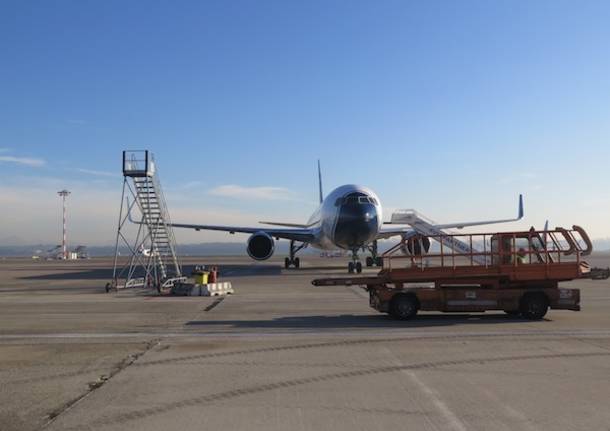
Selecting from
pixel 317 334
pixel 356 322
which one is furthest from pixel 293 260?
pixel 317 334

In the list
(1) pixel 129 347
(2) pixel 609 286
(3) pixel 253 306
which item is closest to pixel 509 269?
(3) pixel 253 306

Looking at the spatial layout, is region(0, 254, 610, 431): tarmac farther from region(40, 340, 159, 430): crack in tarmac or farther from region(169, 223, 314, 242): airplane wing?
region(169, 223, 314, 242): airplane wing

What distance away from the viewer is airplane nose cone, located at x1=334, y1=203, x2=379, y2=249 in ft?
101

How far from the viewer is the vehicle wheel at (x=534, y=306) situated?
45.5 ft

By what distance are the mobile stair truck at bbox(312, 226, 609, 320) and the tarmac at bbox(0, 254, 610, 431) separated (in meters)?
0.41

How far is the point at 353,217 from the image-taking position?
3073cm

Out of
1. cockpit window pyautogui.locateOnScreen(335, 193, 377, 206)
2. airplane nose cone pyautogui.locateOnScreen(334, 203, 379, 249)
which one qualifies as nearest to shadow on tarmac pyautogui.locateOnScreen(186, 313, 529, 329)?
airplane nose cone pyautogui.locateOnScreen(334, 203, 379, 249)

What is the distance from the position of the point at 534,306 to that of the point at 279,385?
8.54 m

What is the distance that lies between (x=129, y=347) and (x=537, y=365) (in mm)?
6502

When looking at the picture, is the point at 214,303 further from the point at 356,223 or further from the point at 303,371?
the point at 356,223

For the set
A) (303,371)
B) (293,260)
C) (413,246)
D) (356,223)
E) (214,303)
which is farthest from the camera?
(293,260)

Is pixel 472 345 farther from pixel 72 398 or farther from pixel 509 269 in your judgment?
pixel 72 398

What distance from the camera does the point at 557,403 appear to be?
21.4 ft

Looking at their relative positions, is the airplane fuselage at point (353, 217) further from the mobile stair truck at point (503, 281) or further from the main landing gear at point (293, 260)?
the mobile stair truck at point (503, 281)
